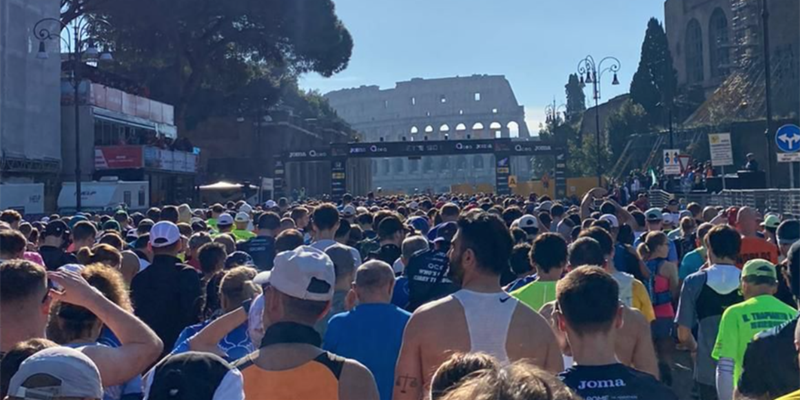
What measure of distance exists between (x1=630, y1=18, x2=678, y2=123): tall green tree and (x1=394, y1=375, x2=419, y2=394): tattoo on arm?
69373 millimetres

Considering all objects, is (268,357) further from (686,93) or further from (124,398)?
(686,93)

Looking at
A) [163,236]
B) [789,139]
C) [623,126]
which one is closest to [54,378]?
[163,236]

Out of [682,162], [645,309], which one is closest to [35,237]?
[645,309]

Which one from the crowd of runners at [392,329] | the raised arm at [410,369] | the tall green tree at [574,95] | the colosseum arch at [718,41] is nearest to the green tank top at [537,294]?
the crowd of runners at [392,329]

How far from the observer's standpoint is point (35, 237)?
11.7 meters

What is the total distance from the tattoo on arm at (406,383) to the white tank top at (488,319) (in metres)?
0.30

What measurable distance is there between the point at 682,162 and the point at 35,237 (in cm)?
2273

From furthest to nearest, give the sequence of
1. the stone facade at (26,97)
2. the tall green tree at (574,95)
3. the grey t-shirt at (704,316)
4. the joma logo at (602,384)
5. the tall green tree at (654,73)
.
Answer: the tall green tree at (574,95), the tall green tree at (654,73), the stone facade at (26,97), the grey t-shirt at (704,316), the joma logo at (602,384)

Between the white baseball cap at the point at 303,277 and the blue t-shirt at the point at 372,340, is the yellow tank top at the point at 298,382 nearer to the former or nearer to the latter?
the white baseball cap at the point at 303,277

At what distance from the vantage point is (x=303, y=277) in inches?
150

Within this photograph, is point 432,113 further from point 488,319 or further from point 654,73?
point 488,319

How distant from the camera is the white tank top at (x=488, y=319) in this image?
4.12 m

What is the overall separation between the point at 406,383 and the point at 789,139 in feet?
53.0

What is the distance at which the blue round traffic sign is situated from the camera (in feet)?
60.0
